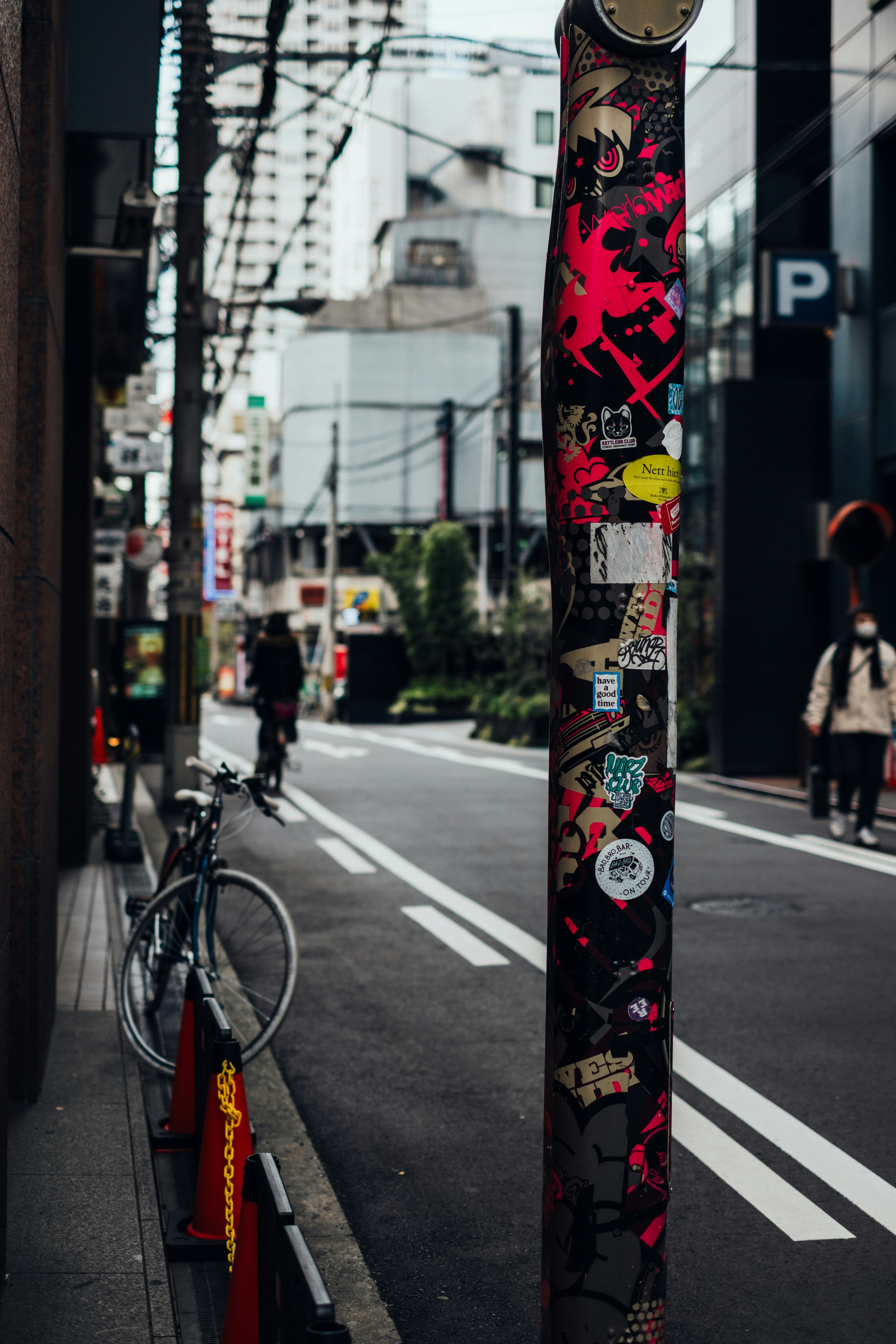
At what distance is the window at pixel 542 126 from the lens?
7250cm

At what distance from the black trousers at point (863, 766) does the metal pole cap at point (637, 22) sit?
10.1 metres

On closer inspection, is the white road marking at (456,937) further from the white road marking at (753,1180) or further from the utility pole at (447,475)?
the utility pole at (447,475)

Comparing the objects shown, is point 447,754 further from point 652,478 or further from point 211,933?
point 652,478

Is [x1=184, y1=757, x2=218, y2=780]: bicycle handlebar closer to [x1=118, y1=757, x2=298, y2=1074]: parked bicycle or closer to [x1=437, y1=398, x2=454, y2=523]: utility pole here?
[x1=118, y1=757, x2=298, y2=1074]: parked bicycle

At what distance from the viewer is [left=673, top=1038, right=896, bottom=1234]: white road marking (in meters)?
4.43

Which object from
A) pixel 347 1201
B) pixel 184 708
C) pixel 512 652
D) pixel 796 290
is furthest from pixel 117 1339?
pixel 512 652

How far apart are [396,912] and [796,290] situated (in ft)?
38.0

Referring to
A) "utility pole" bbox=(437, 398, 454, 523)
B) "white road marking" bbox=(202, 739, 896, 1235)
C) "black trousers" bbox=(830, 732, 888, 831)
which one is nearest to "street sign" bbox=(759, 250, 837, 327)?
"black trousers" bbox=(830, 732, 888, 831)

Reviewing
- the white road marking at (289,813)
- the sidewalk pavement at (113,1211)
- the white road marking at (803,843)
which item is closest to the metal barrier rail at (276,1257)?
the sidewalk pavement at (113,1211)

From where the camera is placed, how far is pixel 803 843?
12.4 metres

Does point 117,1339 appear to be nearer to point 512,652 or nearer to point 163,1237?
point 163,1237

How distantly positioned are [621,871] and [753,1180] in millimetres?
2626

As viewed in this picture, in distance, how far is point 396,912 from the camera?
9.41m

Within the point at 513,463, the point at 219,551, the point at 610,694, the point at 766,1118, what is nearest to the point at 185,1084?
the point at 766,1118
